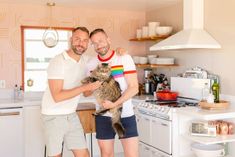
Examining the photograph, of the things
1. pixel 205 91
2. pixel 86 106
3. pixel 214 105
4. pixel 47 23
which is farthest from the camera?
pixel 47 23

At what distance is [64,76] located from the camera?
248 centimetres

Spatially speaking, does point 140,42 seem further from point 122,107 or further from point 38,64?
point 122,107

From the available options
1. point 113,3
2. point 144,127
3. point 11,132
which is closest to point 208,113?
point 144,127

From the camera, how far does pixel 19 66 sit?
4.70 m

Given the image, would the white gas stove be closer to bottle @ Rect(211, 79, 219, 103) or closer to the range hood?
bottle @ Rect(211, 79, 219, 103)

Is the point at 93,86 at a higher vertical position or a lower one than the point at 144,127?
higher

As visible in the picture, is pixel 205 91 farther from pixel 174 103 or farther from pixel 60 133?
pixel 60 133

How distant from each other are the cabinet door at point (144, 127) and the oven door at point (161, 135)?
11cm

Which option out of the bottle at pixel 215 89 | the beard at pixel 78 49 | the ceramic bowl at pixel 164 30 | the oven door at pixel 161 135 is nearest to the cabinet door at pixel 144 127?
the oven door at pixel 161 135

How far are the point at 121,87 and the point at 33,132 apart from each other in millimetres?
2197

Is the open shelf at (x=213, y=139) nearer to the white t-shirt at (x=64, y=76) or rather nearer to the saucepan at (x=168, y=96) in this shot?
the saucepan at (x=168, y=96)

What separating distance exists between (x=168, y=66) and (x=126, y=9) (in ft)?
4.23

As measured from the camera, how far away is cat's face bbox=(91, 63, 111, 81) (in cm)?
238

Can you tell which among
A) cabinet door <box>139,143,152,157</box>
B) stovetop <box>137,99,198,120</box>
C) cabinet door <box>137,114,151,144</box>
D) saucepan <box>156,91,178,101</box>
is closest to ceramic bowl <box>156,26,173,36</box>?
saucepan <box>156,91,178,101</box>
